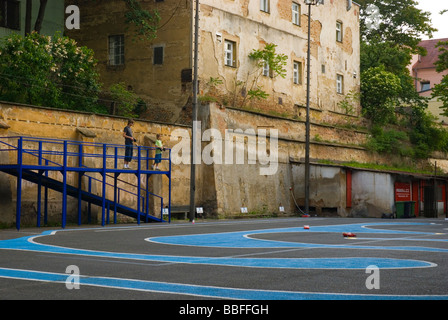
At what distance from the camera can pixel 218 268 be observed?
1100 centimetres

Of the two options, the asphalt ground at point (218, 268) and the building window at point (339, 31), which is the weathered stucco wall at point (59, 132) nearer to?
the asphalt ground at point (218, 268)

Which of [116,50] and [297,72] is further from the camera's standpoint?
[297,72]

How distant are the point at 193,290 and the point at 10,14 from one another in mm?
29183

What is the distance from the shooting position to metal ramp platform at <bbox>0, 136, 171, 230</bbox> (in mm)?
21002

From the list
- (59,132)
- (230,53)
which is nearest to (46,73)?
(59,132)

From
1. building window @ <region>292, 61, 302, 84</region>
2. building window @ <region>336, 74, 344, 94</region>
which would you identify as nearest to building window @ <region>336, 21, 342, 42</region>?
building window @ <region>336, 74, 344, 94</region>

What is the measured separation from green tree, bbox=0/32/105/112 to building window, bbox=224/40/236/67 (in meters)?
7.89

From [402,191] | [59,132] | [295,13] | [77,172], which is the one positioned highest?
[295,13]

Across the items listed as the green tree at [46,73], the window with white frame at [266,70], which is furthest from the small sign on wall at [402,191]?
the green tree at [46,73]

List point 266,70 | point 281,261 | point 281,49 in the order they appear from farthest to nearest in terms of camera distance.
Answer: point 281,49
point 266,70
point 281,261

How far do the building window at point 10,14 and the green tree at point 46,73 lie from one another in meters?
5.58

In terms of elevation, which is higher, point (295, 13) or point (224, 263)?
point (295, 13)

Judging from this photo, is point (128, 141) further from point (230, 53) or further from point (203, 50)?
point (230, 53)
